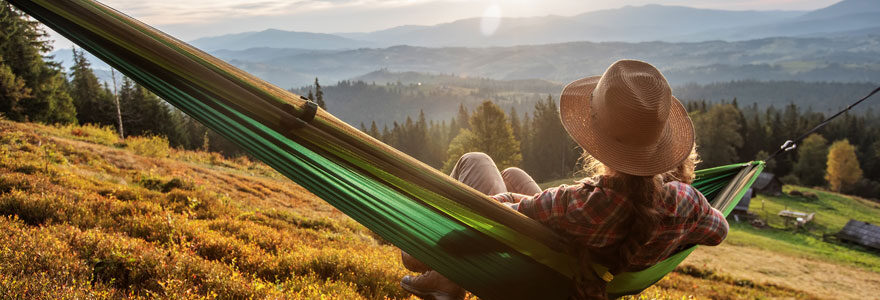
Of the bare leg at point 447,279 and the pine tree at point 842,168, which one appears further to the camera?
the pine tree at point 842,168

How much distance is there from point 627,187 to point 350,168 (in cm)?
109

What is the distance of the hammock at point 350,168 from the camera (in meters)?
1.70

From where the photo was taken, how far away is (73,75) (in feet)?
123

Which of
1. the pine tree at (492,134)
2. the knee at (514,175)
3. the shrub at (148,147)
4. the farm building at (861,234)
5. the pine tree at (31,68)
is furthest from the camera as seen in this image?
the farm building at (861,234)

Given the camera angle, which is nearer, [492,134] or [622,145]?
[622,145]

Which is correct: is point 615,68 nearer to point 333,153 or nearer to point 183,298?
point 333,153

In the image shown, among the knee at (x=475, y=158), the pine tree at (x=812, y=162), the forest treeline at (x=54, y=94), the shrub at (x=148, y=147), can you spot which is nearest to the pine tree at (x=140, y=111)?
the forest treeline at (x=54, y=94)

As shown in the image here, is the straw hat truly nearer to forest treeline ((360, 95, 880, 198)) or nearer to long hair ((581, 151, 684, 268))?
long hair ((581, 151, 684, 268))

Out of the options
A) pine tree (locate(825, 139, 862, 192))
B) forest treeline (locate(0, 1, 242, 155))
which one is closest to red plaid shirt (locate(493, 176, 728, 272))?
forest treeline (locate(0, 1, 242, 155))

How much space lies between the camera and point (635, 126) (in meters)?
1.77

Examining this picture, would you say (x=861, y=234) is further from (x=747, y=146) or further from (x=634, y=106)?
(x=634, y=106)

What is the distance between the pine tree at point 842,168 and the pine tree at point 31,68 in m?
76.8

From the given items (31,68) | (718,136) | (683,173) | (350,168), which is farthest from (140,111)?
(718,136)

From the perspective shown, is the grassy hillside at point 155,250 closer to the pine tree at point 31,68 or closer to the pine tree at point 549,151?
the pine tree at point 31,68
